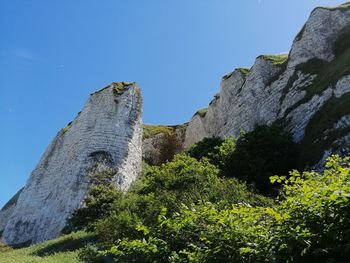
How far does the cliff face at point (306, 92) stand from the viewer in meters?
24.6

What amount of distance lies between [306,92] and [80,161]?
18.5 meters

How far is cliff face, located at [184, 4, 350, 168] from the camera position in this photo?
24641 millimetres

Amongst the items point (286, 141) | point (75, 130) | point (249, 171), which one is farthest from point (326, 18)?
point (75, 130)

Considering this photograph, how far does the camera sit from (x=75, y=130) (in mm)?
41781

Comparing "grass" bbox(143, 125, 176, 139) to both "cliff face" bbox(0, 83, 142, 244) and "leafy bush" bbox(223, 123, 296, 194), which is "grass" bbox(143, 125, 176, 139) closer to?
"cliff face" bbox(0, 83, 142, 244)

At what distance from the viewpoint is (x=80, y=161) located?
3653 cm

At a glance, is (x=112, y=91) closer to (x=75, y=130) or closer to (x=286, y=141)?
(x=75, y=130)

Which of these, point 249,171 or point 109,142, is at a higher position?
point 109,142

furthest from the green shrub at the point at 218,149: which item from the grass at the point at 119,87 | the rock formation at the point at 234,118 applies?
the grass at the point at 119,87

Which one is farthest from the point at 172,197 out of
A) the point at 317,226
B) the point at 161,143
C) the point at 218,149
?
the point at 161,143

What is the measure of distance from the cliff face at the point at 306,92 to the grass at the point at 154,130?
405 inches

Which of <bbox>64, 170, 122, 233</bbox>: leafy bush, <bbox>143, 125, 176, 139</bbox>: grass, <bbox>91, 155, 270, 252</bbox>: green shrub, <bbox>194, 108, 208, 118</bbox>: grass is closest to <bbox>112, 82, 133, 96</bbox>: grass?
<bbox>143, 125, 176, 139</bbox>: grass

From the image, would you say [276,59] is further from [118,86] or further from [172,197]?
[172,197]

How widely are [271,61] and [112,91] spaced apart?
14.9 m
